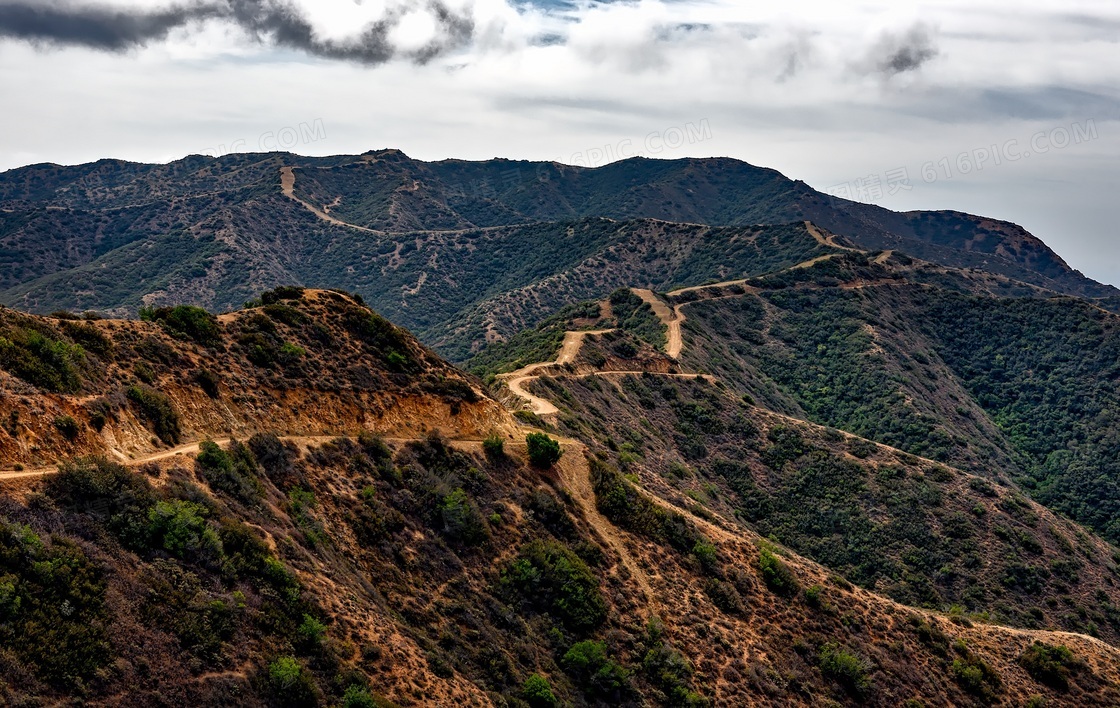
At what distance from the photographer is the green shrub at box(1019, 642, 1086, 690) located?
41.3 m

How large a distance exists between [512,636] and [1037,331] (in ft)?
425

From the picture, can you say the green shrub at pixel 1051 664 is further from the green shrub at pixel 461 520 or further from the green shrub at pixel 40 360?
the green shrub at pixel 40 360

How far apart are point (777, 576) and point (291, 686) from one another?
94.9 feet

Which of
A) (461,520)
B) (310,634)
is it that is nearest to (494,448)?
(461,520)

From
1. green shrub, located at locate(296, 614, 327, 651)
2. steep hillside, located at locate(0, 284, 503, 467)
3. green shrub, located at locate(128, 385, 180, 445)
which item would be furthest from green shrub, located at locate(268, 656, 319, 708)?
green shrub, located at locate(128, 385, 180, 445)

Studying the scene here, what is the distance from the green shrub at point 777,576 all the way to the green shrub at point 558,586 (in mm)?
11598

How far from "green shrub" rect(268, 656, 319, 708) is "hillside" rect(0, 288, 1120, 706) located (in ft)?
0.18

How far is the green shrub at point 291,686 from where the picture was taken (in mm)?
20578

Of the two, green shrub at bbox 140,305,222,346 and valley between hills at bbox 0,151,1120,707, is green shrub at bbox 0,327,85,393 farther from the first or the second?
green shrub at bbox 140,305,222,346

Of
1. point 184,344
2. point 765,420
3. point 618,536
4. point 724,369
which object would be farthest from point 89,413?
point 724,369

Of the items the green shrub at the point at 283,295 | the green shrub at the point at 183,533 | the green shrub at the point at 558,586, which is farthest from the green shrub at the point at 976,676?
the green shrub at the point at 283,295

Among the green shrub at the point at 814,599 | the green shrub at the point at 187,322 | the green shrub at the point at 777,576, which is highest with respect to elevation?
the green shrub at the point at 187,322

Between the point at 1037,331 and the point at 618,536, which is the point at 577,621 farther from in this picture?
the point at 1037,331

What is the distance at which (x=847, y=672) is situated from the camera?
1471 inches
